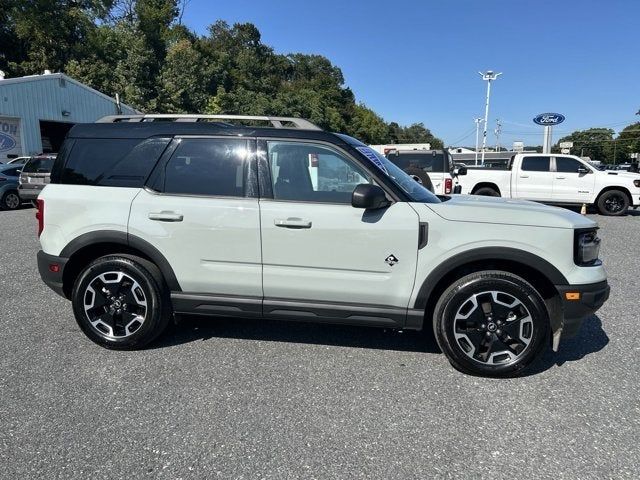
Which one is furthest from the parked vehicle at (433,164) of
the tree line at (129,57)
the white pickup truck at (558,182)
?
the tree line at (129,57)

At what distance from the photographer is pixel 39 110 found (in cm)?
2161

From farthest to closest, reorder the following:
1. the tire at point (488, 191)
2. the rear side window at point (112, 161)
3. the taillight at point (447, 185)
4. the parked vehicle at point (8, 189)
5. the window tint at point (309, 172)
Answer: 1. the parked vehicle at point (8, 189)
2. the tire at point (488, 191)
3. the taillight at point (447, 185)
4. the rear side window at point (112, 161)
5. the window tint at point (309, 172)

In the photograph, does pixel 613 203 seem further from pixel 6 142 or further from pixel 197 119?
pixel 6 142

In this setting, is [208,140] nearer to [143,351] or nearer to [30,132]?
[143,351]

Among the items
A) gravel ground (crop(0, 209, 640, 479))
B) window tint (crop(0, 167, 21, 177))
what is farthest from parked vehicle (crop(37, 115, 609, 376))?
window tint (crop(0, 167, 21, 177))

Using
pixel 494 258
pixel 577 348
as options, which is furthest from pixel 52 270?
pixel 577 348

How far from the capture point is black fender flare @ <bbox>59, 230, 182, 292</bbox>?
3771mm

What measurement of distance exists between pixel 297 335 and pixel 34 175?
12.2 m

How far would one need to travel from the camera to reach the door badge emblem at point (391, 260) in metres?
3.46

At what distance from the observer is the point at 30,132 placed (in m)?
21.2

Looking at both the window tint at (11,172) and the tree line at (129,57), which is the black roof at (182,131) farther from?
the tree line at (129,57)

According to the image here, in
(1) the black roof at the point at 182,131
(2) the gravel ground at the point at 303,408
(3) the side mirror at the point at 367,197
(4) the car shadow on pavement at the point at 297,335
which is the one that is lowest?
(2) the gravel ground at the point at 303,408

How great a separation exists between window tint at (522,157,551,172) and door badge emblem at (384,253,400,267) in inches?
462

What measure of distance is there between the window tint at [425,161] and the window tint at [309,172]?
9141 millimetres
